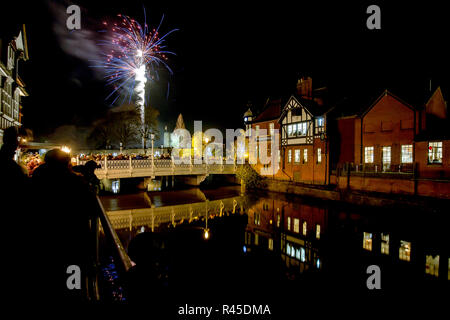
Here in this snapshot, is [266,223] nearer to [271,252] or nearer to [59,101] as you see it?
[271,252]

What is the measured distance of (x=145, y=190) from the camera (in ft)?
93.0

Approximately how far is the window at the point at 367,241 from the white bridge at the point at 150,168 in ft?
65.3

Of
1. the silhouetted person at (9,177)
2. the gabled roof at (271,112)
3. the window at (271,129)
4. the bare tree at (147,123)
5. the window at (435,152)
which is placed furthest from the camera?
the bare tree at (147,123)

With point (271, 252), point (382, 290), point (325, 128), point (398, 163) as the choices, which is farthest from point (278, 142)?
point (382, 290)

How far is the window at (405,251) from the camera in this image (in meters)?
11.4

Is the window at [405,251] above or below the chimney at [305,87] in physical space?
below

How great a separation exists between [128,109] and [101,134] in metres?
7.86

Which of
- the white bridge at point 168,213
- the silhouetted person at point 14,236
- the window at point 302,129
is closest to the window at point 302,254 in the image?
the white bridge at point 168,213

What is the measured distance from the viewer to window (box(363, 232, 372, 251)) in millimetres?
12672

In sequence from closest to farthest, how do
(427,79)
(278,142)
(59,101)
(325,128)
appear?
A: 1. (427,79)
2. (325,128)
3. (278,142)
4. (59,101)

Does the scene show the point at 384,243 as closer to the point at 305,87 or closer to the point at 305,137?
the point at 305,137

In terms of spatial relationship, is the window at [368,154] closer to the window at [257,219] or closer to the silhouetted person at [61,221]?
the window at [257,219]

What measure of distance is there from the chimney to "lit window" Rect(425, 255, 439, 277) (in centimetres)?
2234
